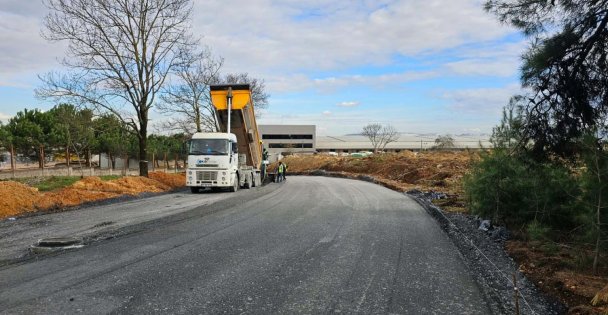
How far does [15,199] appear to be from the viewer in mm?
15422

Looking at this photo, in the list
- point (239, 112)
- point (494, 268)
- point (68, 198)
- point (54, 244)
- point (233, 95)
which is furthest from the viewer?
point (239, 112)

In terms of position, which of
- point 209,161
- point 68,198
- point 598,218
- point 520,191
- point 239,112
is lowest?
point 68,198

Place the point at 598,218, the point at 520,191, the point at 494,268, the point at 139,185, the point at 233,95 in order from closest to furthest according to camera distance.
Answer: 1. the point at 598,218
2. the point at 494,268
3. the point at 520,191
4. the point at 139,185
5. the point at 233,95

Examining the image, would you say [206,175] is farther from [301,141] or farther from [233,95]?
[301,141]

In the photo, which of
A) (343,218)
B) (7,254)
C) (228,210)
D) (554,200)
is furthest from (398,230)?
(7,254)

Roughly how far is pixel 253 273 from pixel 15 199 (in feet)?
39.5

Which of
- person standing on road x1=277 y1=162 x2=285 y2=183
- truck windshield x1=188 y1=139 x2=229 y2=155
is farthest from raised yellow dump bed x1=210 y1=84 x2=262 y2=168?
person standing on road x1=277 y1=162 x2=285 y2=183

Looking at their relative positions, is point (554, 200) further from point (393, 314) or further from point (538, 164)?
point (393, 314)

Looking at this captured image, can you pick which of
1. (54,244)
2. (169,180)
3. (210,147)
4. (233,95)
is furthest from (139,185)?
Result: (54,244)

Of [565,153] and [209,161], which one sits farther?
[209,161]

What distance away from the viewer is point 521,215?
33.6 ft

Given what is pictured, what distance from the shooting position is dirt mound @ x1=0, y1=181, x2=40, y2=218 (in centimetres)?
1465

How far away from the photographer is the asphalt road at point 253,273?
Answer: 223 inches

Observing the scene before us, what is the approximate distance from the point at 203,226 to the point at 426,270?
6256 millimetres
